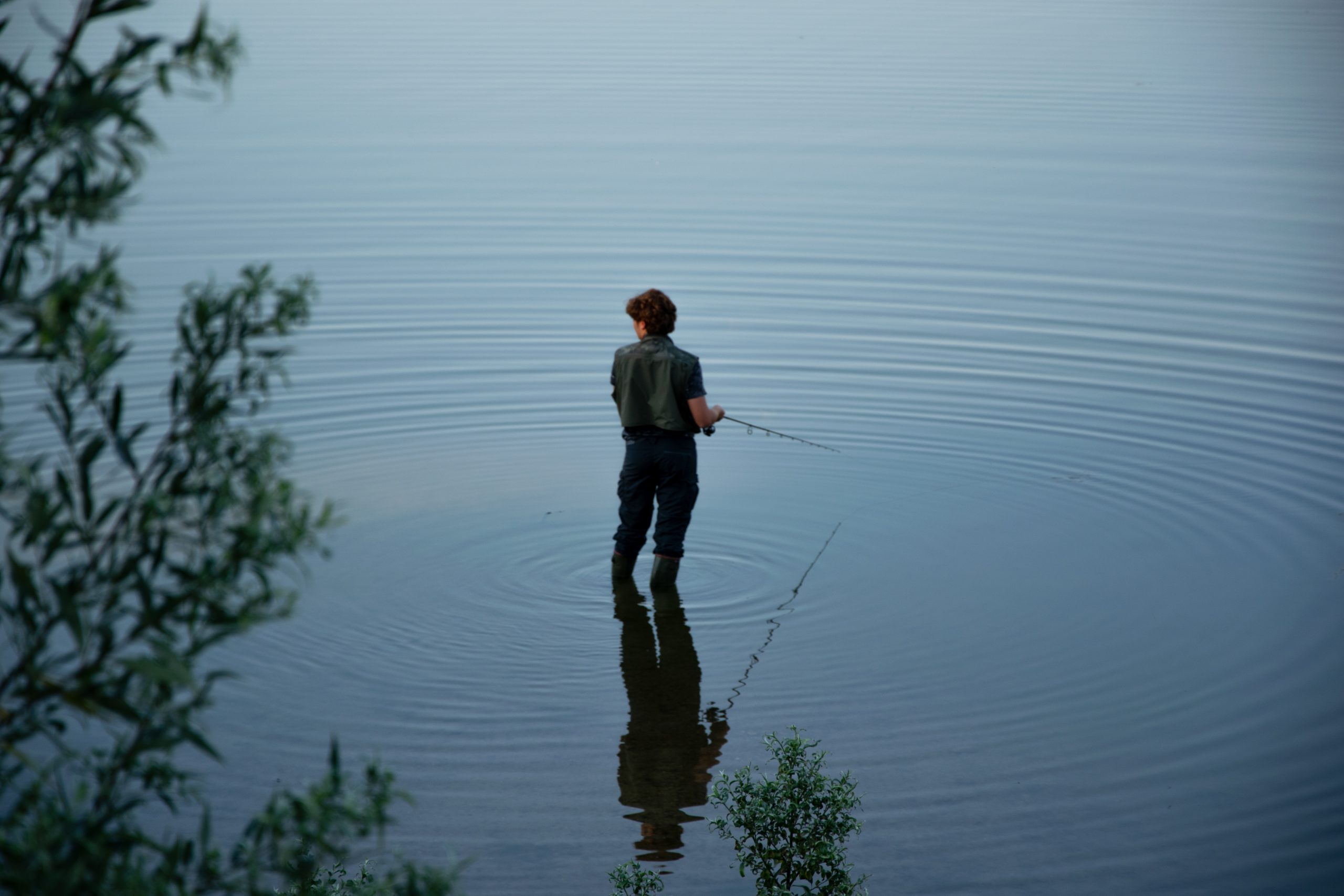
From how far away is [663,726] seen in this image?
7.04 m

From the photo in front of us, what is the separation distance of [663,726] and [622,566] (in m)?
1.94

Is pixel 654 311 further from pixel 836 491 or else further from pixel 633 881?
pixel 633 881

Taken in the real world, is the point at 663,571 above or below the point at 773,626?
above

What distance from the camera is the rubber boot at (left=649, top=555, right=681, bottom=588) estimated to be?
8602mm

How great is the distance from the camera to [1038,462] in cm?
1124

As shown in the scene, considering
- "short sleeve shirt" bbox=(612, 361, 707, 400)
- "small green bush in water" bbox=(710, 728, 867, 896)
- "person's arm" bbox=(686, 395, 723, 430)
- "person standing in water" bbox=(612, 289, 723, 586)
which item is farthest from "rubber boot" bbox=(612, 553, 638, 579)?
"small green bush in water" bbox=(710, 728, 867, 896)

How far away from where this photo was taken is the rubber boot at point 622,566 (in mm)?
8820

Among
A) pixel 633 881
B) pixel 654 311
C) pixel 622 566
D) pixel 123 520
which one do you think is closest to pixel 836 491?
pixel 622 566

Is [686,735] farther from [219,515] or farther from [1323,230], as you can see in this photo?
[1323,230]

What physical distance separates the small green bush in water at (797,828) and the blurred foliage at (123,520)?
9.20 feet

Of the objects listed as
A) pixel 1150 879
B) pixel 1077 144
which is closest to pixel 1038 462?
pixel 1150 879

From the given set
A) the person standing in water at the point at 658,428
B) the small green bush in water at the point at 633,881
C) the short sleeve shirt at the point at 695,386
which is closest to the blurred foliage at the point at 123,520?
the small green bush in water at the point at 633,881

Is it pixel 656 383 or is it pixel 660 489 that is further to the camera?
pixel 660 489

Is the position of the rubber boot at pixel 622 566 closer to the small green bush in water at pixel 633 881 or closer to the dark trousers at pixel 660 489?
the dark trousers at pixel 660 489
